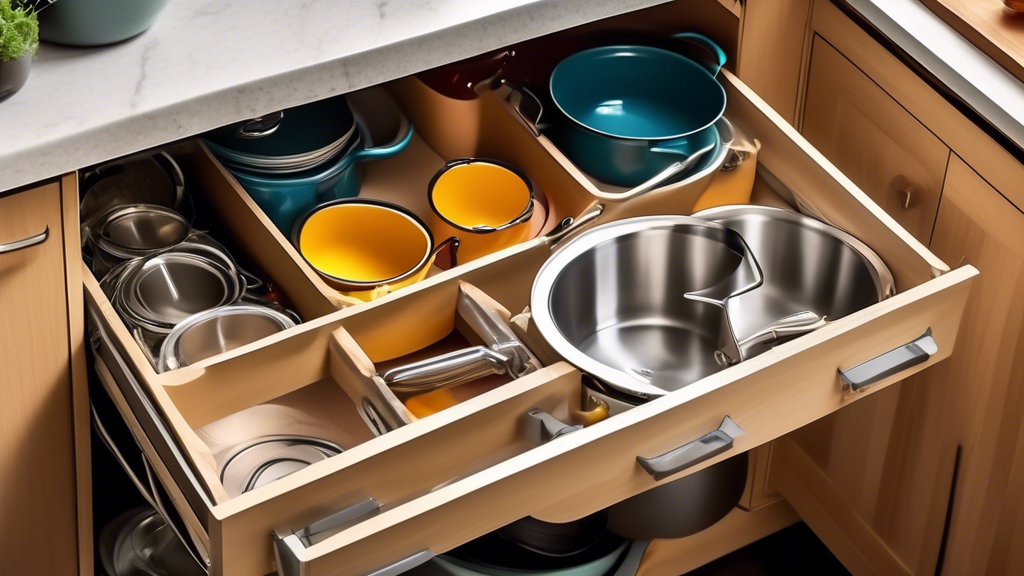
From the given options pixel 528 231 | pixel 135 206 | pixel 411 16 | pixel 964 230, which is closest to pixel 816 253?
pixel 964 230

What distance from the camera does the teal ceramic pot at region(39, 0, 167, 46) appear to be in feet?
3.60

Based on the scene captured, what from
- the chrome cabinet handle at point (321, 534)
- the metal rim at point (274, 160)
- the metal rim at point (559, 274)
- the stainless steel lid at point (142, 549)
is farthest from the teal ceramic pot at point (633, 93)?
the stainless steel lid at point (142, 549)

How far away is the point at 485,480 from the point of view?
933 mm

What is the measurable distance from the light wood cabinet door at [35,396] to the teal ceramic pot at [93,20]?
0.15 metres

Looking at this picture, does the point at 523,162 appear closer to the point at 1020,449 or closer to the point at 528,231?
the point at 528,231

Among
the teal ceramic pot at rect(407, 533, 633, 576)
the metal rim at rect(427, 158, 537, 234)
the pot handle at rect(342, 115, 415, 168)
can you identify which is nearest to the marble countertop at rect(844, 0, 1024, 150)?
the metal rim at rect(427, 158, 537, 234)

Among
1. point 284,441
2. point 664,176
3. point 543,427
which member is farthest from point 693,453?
point 284,441

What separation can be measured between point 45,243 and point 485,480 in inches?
18.8

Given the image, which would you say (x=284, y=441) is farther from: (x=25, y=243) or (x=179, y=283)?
(x=25, y=243)

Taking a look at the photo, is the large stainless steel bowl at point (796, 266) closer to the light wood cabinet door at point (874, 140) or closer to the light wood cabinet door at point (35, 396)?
the light wood cabinet door at point (874, 140)

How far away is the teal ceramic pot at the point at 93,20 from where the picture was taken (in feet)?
3.60

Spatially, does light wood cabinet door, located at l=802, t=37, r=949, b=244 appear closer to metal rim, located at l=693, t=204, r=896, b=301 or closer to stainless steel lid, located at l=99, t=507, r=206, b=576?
metal rim, located at l=693, t=204, r=896, b=301

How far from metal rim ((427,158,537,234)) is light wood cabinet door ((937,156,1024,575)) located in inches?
17.9

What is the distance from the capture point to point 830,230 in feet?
3.99
